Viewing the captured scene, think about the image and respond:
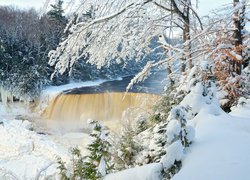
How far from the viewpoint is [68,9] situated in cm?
353

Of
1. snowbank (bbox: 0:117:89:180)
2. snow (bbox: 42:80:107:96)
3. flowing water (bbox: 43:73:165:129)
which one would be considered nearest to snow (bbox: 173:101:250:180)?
snowbank (bbox: 0:117:89:180)

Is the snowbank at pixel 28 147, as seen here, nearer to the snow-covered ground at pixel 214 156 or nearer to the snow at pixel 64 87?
the snow at pixel 64 87

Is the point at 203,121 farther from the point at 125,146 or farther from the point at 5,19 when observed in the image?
the point at 5,19

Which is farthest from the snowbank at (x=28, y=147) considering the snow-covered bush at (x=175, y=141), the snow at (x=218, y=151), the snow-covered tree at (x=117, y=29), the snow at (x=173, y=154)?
the snow at (x=173, y=154)

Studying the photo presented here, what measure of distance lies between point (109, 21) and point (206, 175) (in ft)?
9.08

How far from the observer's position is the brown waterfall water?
12.4 m

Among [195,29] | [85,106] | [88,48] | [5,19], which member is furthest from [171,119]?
[5,19]

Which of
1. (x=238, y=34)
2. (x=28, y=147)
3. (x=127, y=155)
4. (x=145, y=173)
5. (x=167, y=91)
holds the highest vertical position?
(x=238, y=34)

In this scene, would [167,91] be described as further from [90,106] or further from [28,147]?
[90,106]

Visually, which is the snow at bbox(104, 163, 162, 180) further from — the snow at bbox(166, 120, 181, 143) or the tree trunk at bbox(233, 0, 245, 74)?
the tree trunk at bbox(233, 0, 245, 74)

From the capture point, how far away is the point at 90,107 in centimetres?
1305

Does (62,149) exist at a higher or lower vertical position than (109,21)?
lower

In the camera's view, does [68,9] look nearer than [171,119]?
No

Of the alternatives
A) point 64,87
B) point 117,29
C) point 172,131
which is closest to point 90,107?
point 64,87
